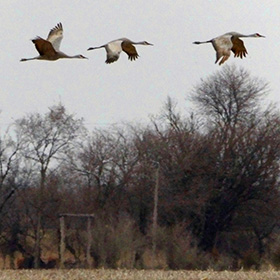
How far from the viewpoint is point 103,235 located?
1545 inches

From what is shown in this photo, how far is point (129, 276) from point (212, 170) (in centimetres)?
2443

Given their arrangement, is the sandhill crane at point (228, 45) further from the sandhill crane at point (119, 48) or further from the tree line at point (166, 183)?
the tree line at point (166, 183)

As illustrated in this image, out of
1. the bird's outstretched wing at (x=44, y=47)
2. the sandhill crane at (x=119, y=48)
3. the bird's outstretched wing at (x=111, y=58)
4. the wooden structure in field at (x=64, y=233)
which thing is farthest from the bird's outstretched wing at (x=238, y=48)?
the wooden structure in field at (x=64, y=233)

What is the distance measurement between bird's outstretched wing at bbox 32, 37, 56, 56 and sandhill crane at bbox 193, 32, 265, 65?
2670 mm

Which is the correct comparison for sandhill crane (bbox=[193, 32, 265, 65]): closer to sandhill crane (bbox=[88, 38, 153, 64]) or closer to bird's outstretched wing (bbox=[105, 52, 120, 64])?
sandhill crane (bbox=[88, 38, 153, 64])

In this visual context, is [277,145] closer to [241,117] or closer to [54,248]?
[241,117]

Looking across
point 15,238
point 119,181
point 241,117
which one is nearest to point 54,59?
point 15,238

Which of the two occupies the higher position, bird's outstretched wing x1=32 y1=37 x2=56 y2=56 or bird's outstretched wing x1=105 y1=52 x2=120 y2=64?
bird's outstretched wing x1=32 y1=37 x2=56 y2=56

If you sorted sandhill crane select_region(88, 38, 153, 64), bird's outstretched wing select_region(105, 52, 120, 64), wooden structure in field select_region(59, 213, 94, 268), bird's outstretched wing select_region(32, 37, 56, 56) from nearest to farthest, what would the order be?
bird's outstretched wing select_region(105, 52, 120, 64) < sandhill crane select_region(88, 38, 153, 64) < bird's outstretched wing select_region(32, 37, 56, 56) < wooden structure in field select_region(59, 213, 94, 268)

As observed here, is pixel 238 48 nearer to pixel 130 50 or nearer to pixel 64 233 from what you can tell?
pixel 130 50

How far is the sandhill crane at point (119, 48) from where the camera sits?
1605 centimetres

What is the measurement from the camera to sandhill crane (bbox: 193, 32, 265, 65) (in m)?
16.0

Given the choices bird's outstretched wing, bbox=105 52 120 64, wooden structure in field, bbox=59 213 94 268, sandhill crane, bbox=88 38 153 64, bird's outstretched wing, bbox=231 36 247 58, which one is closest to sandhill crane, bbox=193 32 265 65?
bird's outstretched wing, bbox=231 36 247 58

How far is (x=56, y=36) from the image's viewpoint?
18.9 m
